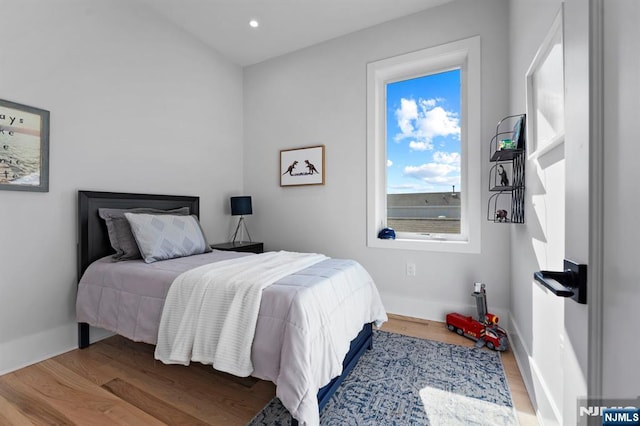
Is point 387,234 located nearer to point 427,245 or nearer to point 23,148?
point 427,245

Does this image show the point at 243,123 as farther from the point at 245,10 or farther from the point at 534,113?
the point at 534,113

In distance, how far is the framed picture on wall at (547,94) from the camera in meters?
1.30

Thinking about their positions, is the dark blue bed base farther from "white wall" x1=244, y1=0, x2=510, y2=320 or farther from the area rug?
"white wall" x1=244, y1=0, x2=510, y2=320

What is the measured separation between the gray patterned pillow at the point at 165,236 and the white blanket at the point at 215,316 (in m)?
0.64

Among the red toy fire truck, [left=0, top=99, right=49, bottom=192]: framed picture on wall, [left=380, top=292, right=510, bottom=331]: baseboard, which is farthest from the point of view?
[left=380, top=292, right=510, bottom=331]: baseboard

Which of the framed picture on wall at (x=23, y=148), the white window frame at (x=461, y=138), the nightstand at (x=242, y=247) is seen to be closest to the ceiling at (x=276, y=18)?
the white window frame at (x=461, y=138)

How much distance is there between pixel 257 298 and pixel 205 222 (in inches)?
88.8

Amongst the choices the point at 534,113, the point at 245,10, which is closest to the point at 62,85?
the point at 245,10

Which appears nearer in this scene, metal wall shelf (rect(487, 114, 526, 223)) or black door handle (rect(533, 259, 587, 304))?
black door handle (rect(533, 259, 587, 304))

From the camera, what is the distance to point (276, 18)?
117 inches

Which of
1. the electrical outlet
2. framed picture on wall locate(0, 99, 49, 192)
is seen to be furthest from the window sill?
framed picture on wall locate(0, 99, 49, 192)

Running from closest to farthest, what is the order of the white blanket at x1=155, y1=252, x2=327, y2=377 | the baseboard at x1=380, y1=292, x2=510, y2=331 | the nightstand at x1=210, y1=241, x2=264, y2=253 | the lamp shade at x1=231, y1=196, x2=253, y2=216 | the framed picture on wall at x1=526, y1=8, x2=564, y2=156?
the framed picture on wall at x1=526, y1=8, x2=564, y2=156 < the white blanket at x1=155, y1=252, x2=327, y2=377 < the baseboard at x1=380, y1=292, x2=510, y2=331 < the nightstand at x1=210, y1=241, x2=264, y2=253 < the lamp shade at x1=231, y1=196, x2=253, y2=216

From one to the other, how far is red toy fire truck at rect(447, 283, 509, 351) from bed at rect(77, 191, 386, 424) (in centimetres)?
77

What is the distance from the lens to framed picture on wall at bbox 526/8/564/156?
130 centimetres
